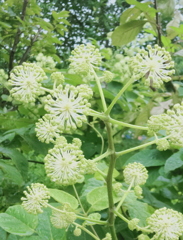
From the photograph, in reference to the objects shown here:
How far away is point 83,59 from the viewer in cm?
56

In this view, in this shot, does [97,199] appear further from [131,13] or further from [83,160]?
[131,13]

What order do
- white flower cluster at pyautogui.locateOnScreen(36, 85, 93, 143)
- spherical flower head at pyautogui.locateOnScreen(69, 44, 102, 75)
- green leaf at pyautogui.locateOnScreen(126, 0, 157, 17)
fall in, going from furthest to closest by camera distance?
green leaf at pyautogui.locateOnScreen(126, 0, 157, 17)
spherical flower head at pyautogui.locateOnScreen(69, 44, 102, 75)
white flower cluster at pyautogui.locateOnScreen(36, 85, 93, 143)

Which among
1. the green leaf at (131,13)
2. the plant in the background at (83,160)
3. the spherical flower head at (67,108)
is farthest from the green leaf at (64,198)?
the green leaf at (131,13)

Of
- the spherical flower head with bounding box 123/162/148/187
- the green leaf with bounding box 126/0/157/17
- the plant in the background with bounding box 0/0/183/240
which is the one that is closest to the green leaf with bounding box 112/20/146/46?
the green leaf with bounding box 126/0/157/17

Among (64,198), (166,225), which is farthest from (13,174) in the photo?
(166,225)

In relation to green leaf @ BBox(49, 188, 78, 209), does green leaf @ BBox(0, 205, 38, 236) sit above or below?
below

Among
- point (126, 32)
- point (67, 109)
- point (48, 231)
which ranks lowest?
point (48, 231)

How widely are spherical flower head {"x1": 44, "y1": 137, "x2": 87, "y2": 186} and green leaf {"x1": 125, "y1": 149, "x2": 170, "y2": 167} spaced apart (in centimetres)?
40

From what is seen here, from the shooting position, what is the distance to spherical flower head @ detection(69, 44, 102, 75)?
0.56 meters

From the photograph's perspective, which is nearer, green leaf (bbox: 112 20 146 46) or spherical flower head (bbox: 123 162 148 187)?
spherical flower head (bbox: 123 162 148 187)

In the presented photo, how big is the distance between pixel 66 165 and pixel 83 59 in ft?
0.65

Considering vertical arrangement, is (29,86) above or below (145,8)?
below

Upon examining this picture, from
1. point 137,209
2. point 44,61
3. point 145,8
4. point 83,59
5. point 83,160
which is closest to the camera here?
point 83,160

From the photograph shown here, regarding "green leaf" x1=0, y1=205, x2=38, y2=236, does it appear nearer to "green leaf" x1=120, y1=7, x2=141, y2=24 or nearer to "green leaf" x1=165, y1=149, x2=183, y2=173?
"green leaf" x1=165, y1=149, x2=183, y2=173
